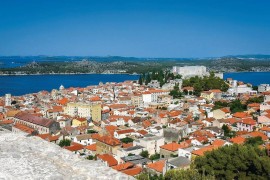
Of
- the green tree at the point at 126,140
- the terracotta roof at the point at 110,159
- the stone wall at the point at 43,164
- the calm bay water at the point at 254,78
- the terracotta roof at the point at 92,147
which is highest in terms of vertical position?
the stone wall at the point at 43,164

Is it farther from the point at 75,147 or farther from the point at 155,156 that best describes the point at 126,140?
the point at 75,147

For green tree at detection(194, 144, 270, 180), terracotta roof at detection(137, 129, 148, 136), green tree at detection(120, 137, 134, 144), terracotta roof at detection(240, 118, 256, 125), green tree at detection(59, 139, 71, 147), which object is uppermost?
green tree at detection(194, 144, 270, 180)

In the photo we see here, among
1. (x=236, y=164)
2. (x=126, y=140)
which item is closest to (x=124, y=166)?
(x=236, y=164)

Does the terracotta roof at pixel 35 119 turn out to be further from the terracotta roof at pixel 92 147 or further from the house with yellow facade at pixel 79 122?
the terracotta roof at pixel 92 147

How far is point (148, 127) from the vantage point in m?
21.4

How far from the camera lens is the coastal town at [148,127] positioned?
48.6ft

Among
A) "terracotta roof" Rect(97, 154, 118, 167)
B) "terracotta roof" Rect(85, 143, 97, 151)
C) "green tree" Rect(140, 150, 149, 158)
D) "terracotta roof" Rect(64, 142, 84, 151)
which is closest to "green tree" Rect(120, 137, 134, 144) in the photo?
"terracotta roof" Rect(85, 143, 97, 151)

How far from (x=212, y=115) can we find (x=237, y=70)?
87.6m

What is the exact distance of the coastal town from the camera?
48.6 ft

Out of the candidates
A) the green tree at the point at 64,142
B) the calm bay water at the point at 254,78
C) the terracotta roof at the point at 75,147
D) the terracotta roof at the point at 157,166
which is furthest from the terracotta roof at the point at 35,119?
the calm bay water at the point at 254,78

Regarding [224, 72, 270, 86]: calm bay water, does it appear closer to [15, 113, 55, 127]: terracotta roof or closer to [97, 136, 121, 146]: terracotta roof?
[15, 113, 55, 127]: terracotta roof

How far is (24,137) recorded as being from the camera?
391cm

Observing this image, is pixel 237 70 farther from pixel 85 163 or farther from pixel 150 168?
pixel 85 163

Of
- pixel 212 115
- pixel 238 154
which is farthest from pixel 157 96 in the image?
pixel 238 154
